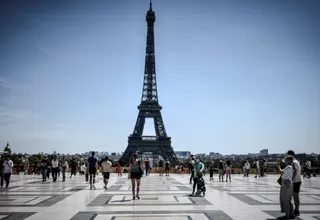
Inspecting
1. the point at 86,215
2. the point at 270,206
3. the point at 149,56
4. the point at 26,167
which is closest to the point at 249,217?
the point at 270,206

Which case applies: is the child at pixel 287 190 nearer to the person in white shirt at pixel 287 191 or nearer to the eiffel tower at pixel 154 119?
the person in white shirt at pixel 287 191

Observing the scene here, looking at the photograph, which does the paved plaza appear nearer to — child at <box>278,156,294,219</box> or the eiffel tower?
child at <box>278,156,294,219</box>

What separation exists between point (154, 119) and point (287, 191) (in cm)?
7683

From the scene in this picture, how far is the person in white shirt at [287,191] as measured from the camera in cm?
1043

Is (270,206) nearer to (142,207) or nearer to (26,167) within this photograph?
(142,207)

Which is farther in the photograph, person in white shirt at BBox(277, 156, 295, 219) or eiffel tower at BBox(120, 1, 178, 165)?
eiffel tower at BBox(120, 1, 178, 165)

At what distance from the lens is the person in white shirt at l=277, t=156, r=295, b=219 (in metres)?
10.4

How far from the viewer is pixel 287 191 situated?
10820 millimetres

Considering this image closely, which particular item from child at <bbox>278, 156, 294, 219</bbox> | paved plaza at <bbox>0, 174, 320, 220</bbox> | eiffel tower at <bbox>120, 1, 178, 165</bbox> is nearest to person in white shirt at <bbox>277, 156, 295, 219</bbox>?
child at <bbox>278, 156, 294, 219</bbox>

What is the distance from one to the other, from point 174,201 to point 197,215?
327 centimetres

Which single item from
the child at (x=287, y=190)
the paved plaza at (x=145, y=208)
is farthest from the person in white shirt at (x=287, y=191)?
the paved plaza at (x=145, y=208)

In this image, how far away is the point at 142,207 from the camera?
12.2 meters

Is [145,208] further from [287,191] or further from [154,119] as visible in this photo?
[154,119]

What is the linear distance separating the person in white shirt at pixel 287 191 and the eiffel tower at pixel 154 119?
236 ft
